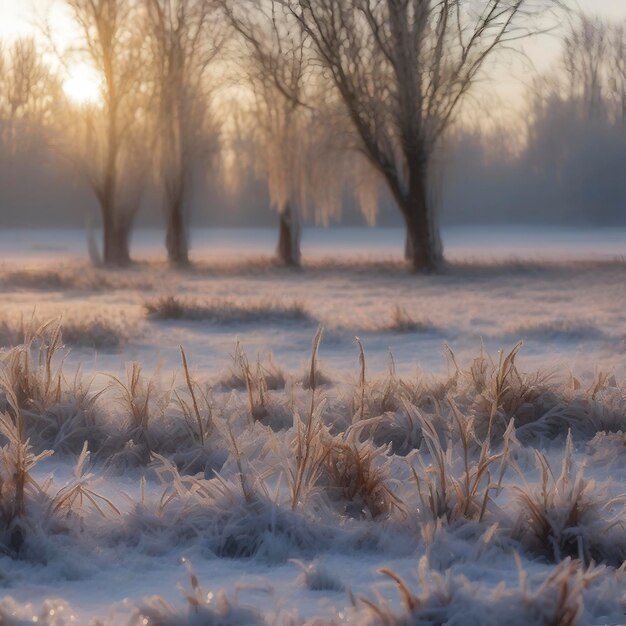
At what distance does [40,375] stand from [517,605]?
297cm

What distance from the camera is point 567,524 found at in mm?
2682

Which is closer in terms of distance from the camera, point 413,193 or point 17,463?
point 17,463

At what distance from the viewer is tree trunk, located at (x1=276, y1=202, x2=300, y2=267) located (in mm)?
19531

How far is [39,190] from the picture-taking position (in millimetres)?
43656

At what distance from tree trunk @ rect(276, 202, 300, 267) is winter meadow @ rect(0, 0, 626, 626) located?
7 centimetres

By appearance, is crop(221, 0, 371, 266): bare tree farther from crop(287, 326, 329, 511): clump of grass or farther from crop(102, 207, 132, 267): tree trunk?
crop(287, 326, 329, 511): clump of grass

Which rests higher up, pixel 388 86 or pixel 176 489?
pixel 388 86

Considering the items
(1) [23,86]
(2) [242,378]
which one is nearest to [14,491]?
(2) [242,378]

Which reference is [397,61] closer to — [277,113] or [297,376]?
[277,113]

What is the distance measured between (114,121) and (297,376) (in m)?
15.6

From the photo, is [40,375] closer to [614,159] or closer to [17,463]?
[17,463]

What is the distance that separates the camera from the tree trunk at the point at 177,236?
21156mm

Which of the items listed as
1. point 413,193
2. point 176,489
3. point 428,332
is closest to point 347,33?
point 413,193

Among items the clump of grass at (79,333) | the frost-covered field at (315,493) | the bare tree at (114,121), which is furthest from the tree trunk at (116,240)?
the frost-covered field at (315,493)
